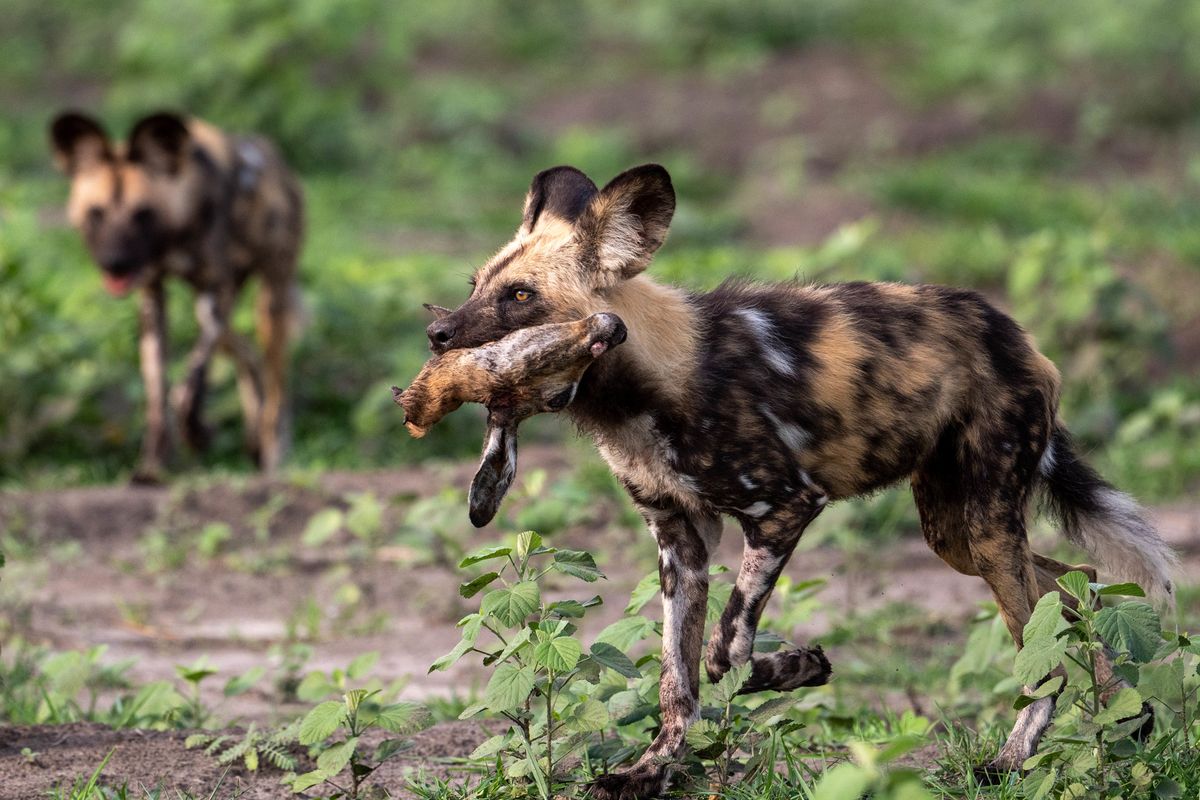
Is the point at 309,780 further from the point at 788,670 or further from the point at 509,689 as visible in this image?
the point at 788,670

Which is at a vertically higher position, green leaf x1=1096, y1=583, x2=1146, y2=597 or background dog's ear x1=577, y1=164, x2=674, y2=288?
background dog's ear x1=577, y1=164, x2=674, y2=288

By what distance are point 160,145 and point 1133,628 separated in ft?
18.9

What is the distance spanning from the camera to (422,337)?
313 inches

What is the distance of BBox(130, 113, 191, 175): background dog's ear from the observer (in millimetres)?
7551

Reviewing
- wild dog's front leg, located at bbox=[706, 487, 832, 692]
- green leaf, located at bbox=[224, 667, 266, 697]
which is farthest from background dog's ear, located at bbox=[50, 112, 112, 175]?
wild dog's front leg, located at bbox=[706, 487, 832, 692]

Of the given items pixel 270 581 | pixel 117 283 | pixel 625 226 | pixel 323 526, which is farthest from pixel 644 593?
pixel 117 283

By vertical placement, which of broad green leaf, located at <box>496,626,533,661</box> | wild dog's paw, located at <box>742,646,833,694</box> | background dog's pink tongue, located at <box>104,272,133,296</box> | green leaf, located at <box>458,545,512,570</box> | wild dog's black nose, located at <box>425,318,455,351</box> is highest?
wild dog's black nose, located at <box>425,318,455,351</box>

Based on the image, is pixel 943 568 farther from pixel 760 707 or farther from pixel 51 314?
pixel 51 314

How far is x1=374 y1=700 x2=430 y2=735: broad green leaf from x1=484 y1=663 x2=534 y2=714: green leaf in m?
0.31

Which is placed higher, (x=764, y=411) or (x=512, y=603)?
(x=764, y=411)

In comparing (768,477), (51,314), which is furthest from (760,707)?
(51,314)

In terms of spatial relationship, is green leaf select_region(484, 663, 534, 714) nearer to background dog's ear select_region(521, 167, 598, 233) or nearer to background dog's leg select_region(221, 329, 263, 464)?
background dog's ear select_region(521, 167, 598, 233)

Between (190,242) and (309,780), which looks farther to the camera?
(190,242)

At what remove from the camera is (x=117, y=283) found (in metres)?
7.32
